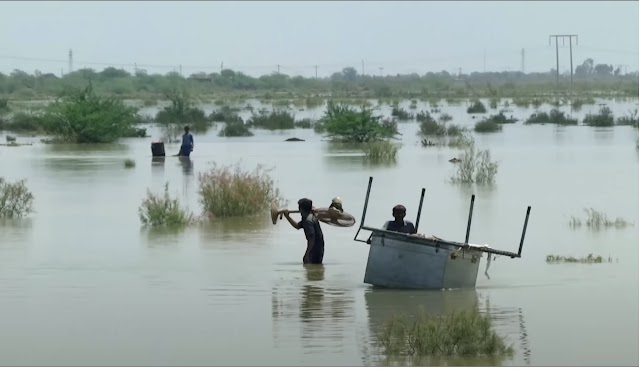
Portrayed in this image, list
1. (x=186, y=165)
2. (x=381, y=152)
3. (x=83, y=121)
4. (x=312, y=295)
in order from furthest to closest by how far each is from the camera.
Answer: (x=83, y=121)
(x=381, y=152)
(x=186, y=165)
(x=312, y=295)

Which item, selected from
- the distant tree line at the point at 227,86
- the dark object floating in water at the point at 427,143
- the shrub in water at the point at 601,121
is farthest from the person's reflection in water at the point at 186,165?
the distant tree line at the point at 227,86

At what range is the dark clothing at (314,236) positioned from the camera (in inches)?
711

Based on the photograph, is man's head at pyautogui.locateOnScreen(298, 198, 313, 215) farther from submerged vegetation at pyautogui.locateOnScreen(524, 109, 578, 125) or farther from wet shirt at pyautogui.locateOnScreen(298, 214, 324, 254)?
submerged vegetation at pyautogui.locateOnScreen(524, 109, 578, 125)

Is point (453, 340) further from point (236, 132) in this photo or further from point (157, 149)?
point (236, 132)

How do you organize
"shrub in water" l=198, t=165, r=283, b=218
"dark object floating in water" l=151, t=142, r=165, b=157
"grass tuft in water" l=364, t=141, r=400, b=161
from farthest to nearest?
1. "dark object floating in water" l=151, t=142, r=165, b=157
2. "grass tuft in water" l=364, t=141, r=400, b=161
3. "shrub in water" l=198, t=165, r=283, b=218

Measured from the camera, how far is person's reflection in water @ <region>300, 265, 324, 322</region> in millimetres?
15539

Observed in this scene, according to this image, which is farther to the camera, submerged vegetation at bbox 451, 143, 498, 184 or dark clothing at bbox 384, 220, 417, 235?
submerged vegetation at bbox 451, 143, 498, 184

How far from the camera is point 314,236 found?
60.7 feet

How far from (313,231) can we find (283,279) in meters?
0.67

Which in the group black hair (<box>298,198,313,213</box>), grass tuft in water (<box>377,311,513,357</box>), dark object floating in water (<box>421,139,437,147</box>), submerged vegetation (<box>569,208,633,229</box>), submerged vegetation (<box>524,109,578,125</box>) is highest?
black hair (<box>298,198,313,213</box>)

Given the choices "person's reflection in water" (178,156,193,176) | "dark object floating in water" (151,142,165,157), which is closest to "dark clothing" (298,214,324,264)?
"person's reflection in water" (178,156,193,176)

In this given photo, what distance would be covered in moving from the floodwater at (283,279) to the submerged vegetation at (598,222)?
0.47 metres

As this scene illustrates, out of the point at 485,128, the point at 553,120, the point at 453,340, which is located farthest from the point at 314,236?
the point at 553,120

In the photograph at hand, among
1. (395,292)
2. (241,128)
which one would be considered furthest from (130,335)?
(241,128)
